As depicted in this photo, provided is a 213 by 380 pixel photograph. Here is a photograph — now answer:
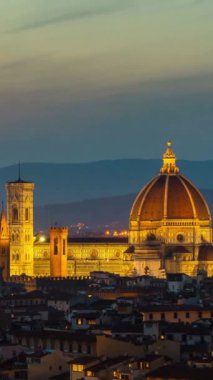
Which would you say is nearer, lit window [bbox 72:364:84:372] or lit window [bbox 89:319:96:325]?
lit window [bbox 72:364:84:372]

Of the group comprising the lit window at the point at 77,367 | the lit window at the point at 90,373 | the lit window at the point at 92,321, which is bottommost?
the lit window at the point at 90,373

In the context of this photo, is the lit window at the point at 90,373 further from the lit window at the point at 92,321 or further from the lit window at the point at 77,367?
the lit window at the point at 92,321

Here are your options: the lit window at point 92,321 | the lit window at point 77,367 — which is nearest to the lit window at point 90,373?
the lit window at point 77,367

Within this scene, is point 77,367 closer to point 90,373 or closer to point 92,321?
point 90,373

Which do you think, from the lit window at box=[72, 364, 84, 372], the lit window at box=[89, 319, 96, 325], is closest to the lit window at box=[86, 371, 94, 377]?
the lit window at box=[72, 364, 84, 372]

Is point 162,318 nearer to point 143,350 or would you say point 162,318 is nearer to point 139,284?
point 143,350

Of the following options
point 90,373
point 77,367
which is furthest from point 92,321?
point 90,373

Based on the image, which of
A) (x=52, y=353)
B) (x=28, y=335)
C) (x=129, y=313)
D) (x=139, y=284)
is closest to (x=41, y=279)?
(x=139, y=284)

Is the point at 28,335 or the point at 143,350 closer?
the point at 143,350

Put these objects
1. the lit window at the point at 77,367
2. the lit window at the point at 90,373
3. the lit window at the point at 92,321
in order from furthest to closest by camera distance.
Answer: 1. the lit window at the point at 92,321
2. the lit window at the point at 77,367
3. the lit window at the point at 90,373

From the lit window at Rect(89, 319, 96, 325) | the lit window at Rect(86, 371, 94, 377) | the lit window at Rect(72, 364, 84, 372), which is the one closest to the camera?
the lit window at Rect(86, 371, 94, 377)

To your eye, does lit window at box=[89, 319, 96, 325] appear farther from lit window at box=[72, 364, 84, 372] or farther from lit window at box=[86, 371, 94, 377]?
lit window at box=[86, 371, 94, 377]
